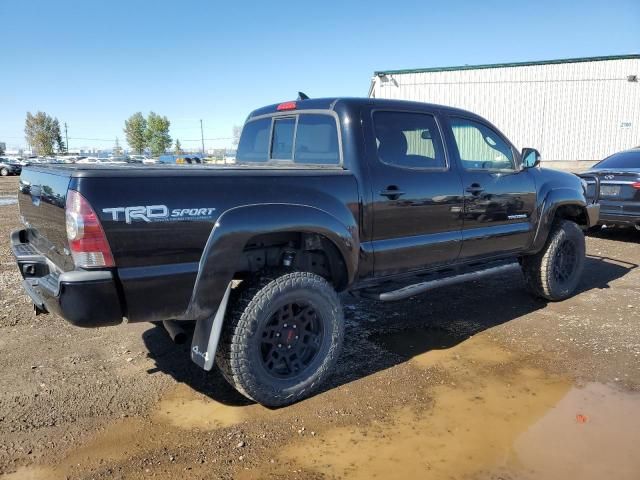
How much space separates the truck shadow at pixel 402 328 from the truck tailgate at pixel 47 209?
125 centimetres

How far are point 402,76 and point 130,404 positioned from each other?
25731 mm

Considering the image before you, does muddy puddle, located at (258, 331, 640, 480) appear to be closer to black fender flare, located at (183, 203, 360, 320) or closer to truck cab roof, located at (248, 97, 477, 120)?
black fender flare, located at (183, 203, 360, 320)

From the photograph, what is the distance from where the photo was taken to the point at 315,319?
342 cm

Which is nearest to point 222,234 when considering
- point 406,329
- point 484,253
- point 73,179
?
point 73,179

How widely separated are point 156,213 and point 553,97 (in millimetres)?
26583

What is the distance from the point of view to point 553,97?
2511cm

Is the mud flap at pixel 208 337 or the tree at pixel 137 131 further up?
the tree at pixel 137 131

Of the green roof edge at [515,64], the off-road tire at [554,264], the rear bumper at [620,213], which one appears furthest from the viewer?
the green roof edge at [515,64]

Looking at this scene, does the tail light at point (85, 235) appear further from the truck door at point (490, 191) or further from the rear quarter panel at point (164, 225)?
the truck door at point (490, 191)

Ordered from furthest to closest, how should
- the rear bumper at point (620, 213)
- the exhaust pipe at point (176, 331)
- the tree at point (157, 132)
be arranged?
the tree at point (157, 132) < the rear bumper at point (620, 213) < the exhaust pipe at point (176, 331)

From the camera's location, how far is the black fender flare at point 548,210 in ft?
16.7

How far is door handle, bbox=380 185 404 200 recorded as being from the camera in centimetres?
369

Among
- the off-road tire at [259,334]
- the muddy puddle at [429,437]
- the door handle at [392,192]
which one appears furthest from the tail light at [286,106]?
the muddy puddle at [429,437]

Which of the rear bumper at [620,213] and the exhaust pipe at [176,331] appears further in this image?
the rear bumper at [620,213]
